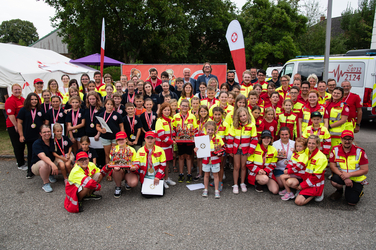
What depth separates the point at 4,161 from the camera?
6.70 meters

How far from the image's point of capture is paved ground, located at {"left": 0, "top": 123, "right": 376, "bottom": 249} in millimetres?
3299

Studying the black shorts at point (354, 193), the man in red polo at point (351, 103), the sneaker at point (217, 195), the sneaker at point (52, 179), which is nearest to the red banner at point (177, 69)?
the man in red polo at point (351, 103)

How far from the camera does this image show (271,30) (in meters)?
24.4

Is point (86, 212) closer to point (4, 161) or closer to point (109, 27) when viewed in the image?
point (4, 161)

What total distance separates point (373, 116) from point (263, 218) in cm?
831

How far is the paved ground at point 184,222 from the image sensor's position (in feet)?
10.8

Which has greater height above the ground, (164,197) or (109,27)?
(109,27)

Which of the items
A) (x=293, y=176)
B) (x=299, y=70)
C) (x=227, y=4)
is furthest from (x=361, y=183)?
(x=227, y=4)

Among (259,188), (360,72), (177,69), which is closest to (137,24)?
(177,69)

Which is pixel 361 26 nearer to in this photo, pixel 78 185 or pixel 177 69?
pixel 177 69

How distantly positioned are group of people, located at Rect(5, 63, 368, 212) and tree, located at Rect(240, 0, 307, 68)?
19.2 metres

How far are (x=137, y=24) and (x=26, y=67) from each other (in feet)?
37.3

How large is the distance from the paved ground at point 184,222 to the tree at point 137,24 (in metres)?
16.8

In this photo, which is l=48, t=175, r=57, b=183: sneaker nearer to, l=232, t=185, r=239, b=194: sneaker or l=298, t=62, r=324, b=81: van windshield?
l=232, t=185, r=239, b=194: sneaker
